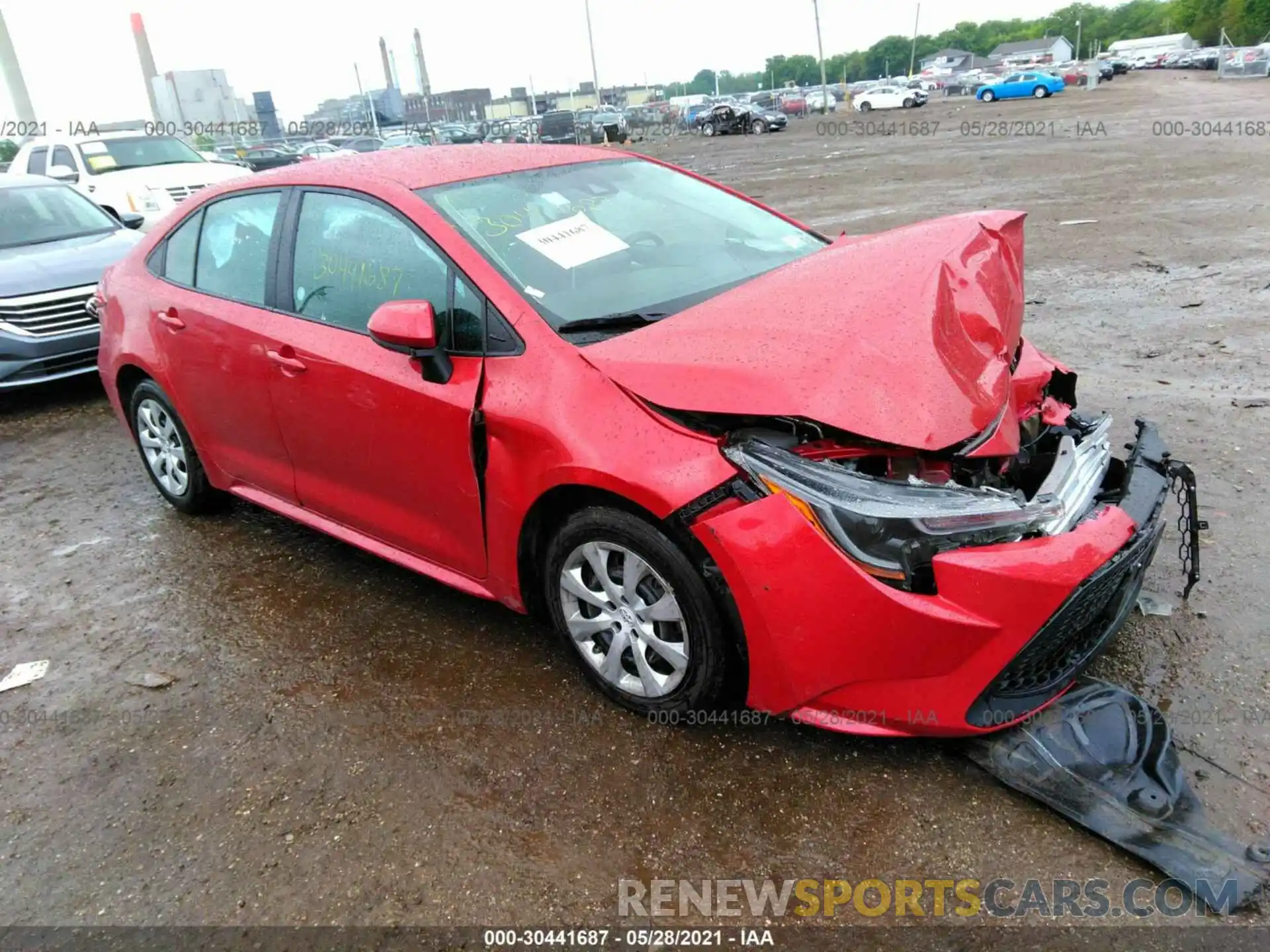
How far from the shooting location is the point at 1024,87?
45.6 metres

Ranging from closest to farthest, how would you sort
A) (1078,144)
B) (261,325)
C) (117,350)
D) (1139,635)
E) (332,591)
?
1. (1139,635)
2. (261,325)
3. (332,591)
4. (117,350)
5. (1078,144)

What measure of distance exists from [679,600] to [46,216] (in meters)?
7.88

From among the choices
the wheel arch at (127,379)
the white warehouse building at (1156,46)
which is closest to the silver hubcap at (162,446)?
the wheel arch at (127,379)

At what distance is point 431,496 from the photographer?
312 cm

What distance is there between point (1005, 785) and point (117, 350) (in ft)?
14.3

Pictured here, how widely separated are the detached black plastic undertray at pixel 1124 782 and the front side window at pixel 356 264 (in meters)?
2.18

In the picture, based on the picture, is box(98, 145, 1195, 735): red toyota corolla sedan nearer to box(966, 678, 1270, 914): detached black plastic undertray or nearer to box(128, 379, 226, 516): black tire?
box(966, 678, 1270, 914): detached black plastic undertray

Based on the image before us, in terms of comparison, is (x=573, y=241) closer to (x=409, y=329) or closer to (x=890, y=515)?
(x=409, y=329)

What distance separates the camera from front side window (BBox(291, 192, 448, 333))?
3078 mm

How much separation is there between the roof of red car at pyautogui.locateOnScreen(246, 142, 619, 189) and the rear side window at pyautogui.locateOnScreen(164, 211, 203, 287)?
46 centimetres

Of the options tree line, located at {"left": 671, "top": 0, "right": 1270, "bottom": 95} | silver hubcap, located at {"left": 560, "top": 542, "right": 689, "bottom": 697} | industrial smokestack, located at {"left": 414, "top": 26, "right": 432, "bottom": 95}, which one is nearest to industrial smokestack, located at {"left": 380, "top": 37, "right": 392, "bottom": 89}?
industrial smokestack, located at {"left": 414, "top": 26, "right": 432, "bottom": 95}

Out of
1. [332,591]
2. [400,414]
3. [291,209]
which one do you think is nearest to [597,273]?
[400,414]

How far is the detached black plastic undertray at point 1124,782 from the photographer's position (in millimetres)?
2143

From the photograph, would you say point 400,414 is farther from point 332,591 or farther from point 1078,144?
point 1078,144
